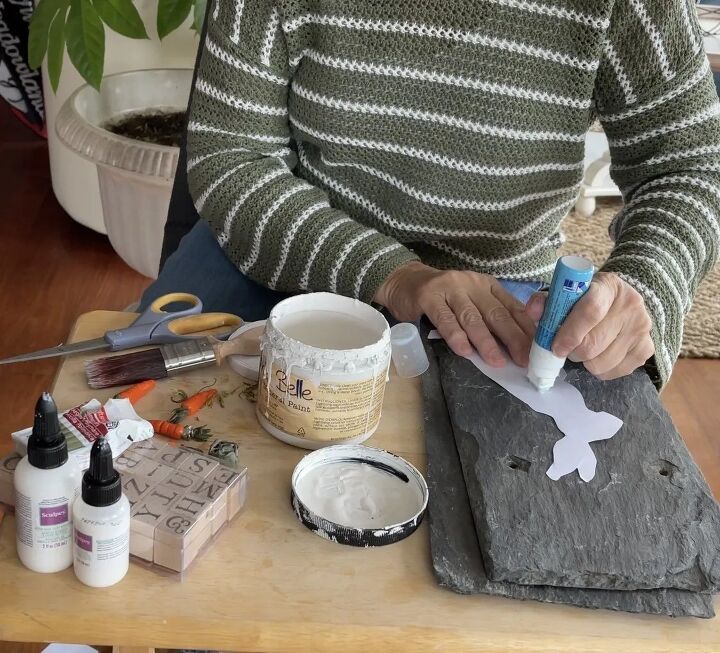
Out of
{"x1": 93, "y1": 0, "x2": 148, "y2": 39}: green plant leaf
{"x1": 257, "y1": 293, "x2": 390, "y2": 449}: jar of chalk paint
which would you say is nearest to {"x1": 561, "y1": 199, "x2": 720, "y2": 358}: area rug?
{"x1": 93, "y1": 0, "x2": 148, "y2": 39}: green plant leaf

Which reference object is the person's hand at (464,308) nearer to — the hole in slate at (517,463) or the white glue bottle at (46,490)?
the hole in slate at (517,463)

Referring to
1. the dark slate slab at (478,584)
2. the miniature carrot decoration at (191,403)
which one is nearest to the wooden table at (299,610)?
the dark slate slab at (478,584)

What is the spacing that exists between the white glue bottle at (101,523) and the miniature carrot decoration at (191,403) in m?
0.17

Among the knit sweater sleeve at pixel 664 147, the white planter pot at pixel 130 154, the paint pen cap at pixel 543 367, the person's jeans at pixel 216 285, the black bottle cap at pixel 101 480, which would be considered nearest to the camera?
the black bottle cap at pixel 101 480

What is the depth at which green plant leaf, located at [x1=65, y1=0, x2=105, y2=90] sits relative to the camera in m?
1.44

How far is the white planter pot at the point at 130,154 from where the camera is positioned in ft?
5.49

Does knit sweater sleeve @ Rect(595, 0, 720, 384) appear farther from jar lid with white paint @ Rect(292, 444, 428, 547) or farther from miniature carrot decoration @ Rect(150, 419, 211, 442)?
miniature carrot decoration @ Rect(150, 419, 211, 442)

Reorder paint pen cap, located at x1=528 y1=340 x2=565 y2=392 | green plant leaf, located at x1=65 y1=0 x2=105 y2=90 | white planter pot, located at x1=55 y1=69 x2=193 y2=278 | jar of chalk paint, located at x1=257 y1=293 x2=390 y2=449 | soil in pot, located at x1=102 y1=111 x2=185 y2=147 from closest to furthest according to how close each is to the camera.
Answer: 1. jar of chalk paint, located at x1=257 y1=293 x2=390 y2=449
2. paint pen cap, located at x1=528 y1=340 x2=565 y2=392
3. green plant leaf, located at x1=65 y1=0 x2=105 y2=90
4. white planter pot, located at x1=55 y1=69 x2=193 y2=278
5. soil in pot, located at x1=102 y1=111 x2=185 y2=147

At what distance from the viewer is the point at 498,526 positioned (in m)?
0.62

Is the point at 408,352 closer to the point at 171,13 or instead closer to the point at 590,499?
the point at 590,499

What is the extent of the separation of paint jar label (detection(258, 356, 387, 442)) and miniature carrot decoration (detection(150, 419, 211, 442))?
0.18 feet

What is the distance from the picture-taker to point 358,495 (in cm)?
65

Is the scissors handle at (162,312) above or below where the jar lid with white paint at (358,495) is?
below

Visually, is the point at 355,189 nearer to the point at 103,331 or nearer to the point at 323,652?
the point at 103,331
